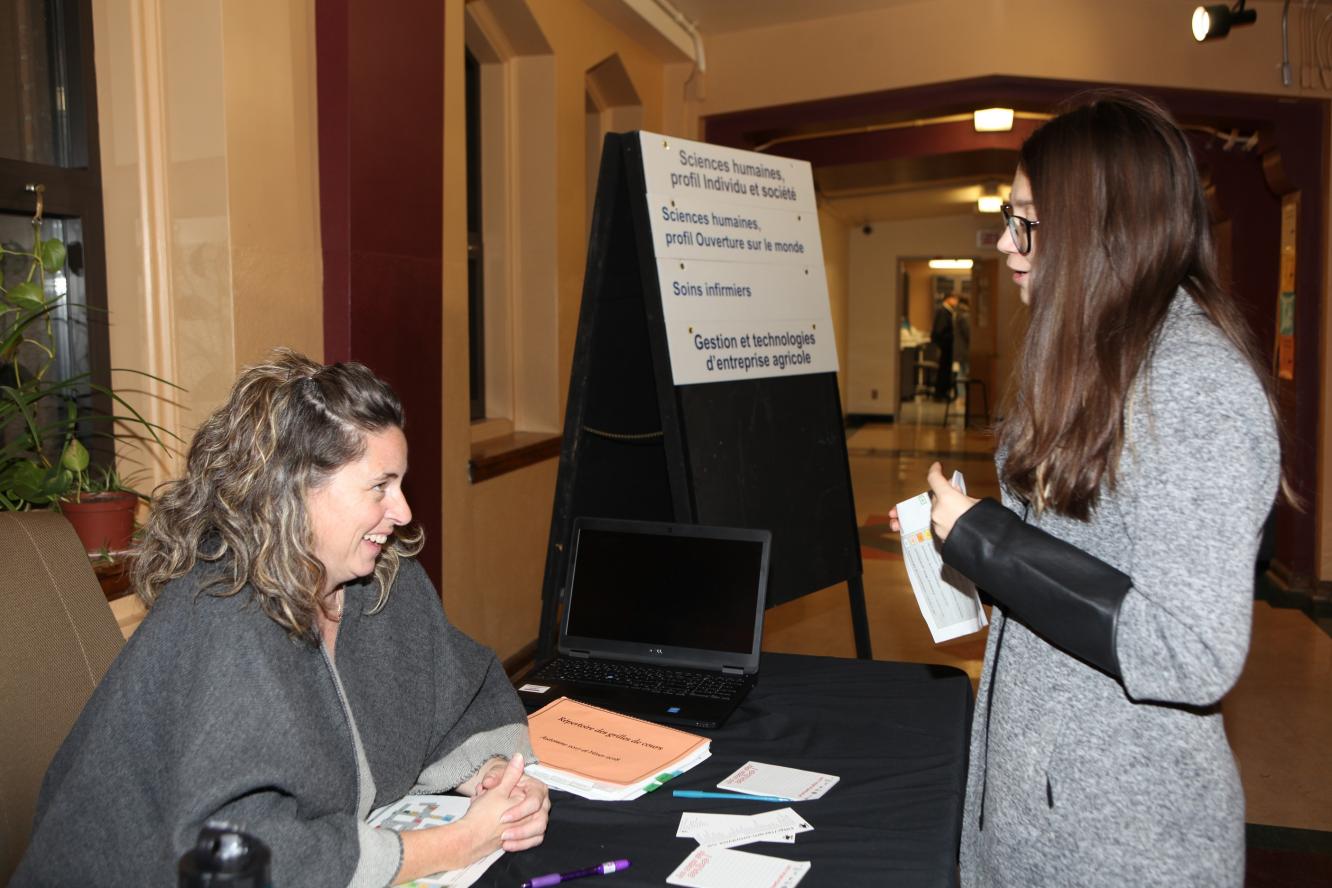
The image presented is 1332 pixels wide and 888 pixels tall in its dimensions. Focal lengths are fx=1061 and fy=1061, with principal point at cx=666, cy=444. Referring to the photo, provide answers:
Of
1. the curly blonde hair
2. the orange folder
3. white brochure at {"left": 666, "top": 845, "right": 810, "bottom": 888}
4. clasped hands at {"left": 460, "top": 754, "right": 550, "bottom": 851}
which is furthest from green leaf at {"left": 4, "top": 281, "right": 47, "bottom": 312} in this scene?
white brochure at {"left": 666, "top": 845, "right": 810, "bottom": 888}

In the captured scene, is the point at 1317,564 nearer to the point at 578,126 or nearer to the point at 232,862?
the point at 578,126

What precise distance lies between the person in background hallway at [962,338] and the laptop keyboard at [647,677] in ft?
49.0

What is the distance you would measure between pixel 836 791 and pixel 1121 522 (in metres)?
0.58

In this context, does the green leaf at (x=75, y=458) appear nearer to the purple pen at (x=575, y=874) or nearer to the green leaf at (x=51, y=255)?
the green leaf at (x=51, y=255)

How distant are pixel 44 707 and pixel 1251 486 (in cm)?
155

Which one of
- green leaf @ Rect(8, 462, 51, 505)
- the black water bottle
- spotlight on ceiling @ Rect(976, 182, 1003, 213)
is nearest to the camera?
the black water bottle

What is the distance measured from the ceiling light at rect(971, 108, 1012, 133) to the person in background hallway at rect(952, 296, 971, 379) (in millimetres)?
10476

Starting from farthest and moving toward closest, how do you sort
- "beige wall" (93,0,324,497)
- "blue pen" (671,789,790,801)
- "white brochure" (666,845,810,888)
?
"beige wall" (93,0,324,497)
"blue pen" (671,789,790,801)
"white brochure" (666,845,810,888)

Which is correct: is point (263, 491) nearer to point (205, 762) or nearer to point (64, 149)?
point (205, 762)

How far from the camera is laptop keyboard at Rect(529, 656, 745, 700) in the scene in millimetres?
1897

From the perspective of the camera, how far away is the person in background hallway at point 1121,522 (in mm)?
1128

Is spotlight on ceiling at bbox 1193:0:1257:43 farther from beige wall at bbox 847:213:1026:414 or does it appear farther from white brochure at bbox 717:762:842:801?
beige wall at bbox 847:213:1026:414

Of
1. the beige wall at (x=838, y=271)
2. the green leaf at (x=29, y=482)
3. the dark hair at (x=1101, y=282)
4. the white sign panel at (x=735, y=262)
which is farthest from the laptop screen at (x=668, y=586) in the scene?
the beige wall at (x=838, y=271)

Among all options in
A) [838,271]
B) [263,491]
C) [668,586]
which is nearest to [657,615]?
[668,586]
